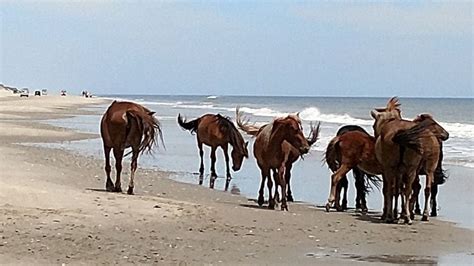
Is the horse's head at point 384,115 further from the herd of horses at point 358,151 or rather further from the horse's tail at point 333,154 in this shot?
the horse's tail at point 333,154

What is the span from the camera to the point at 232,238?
10.2m

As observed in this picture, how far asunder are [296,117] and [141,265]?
5727 millimetres

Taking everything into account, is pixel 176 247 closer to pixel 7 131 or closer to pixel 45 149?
pixel 45 149

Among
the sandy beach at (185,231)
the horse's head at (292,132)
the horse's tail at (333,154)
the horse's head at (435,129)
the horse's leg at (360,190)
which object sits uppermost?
the horse's head at (435,129)

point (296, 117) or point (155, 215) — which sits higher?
point (296, 117)

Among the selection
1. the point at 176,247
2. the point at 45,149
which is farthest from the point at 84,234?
the point at 45,149

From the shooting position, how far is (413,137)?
12141 millimetres

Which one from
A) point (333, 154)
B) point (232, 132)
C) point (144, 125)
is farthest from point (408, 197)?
point (232, 132)

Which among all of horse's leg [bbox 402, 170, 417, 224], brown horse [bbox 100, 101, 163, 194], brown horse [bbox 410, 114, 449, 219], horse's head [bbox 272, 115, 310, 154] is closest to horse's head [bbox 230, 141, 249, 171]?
brown horse [bbox 100, 101, 163, 194]

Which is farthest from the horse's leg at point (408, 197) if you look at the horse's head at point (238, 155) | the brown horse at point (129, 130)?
the horse's head at point (238, 155)

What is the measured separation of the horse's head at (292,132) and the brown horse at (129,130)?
191cm

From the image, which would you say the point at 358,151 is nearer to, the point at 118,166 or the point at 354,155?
the point at 354,155

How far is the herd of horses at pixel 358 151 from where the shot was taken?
1248cm

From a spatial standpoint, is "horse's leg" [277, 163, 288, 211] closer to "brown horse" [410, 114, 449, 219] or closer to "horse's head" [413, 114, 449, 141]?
"brown horse" [410, 114, 449, 219]
